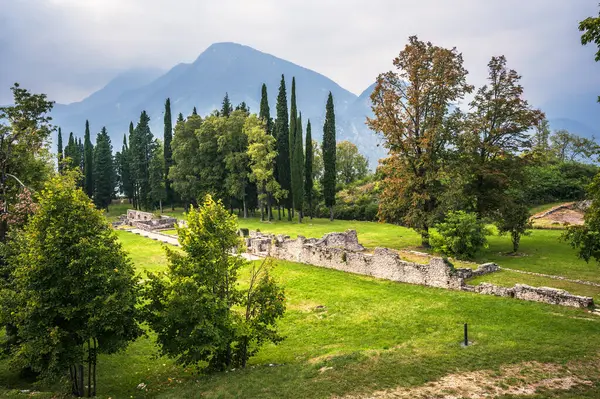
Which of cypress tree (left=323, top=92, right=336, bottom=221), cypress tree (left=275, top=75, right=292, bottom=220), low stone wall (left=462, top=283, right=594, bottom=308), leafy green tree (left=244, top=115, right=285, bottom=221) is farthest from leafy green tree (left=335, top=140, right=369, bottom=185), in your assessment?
low stone wall (left=462, top=283, right=594, bottom=308)

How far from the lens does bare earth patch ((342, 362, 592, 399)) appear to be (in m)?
10.9

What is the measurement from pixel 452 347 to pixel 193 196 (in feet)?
165

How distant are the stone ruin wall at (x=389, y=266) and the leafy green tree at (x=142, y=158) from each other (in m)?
39.8

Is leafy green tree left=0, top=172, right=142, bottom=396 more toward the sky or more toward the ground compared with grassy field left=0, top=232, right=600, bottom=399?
more toward the sky

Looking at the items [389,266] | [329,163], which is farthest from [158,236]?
[389,266]

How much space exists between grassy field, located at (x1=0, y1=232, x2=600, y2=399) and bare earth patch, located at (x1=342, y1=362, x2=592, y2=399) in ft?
1.10

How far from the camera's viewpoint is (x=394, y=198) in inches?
1300

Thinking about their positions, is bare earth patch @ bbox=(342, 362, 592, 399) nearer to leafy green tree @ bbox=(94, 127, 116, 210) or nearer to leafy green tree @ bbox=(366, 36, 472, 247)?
leafy green tree @ bbox=(366, 36, 472, 247)

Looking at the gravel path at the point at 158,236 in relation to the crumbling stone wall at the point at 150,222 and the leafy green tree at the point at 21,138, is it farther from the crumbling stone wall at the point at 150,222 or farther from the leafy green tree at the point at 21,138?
the leafy green tree at the point at 21,138

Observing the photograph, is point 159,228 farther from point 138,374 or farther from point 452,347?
point 452,347

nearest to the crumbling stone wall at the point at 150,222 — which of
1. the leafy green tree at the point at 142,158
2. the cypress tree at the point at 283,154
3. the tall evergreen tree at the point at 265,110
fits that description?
the leafy green tree at the point at 142,158

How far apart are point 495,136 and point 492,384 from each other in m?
24.2

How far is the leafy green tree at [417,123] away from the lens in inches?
1219

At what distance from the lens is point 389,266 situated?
992 inches
